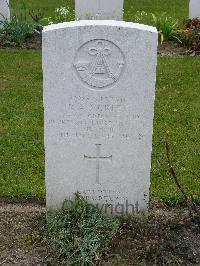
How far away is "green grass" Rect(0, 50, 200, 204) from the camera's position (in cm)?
592

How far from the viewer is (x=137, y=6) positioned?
14906 mm

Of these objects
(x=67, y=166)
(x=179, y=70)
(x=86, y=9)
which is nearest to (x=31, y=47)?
(x=86, y=9)

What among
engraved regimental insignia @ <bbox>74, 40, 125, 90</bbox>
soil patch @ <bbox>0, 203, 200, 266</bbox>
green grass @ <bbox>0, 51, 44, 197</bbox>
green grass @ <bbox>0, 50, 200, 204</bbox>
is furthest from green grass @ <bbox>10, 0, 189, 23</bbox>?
engraved regimental insignia @ <bbox>74, 40, 125, 90</bbox>

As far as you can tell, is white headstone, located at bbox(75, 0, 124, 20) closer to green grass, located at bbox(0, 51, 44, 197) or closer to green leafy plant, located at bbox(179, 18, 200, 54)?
green leafy plant, located at bbox(179, 18, 200, 54)

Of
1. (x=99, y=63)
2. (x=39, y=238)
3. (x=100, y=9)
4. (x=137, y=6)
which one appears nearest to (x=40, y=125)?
(x=39, y=238)

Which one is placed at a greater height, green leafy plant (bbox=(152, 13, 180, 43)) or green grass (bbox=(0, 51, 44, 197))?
green leafy plant (bbox=(152, 13, 180, 43))

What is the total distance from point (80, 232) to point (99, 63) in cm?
133

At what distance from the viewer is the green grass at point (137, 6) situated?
13897mm

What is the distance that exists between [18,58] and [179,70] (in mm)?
2755

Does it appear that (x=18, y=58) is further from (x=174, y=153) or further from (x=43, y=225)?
(x=43, y=225)

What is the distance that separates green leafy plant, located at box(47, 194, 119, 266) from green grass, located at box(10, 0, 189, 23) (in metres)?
9.09

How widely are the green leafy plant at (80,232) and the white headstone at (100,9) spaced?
725cm

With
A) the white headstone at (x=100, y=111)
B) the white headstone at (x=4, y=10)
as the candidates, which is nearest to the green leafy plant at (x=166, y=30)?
the white headstone at (x=4, y=10)

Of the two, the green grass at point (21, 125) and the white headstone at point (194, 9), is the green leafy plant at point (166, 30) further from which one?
the green grass at point (21, 125)
